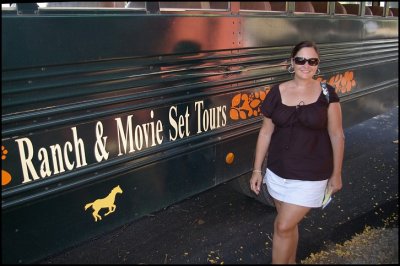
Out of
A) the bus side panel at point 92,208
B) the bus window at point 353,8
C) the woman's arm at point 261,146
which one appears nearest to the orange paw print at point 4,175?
the bus side panel at point 92,208

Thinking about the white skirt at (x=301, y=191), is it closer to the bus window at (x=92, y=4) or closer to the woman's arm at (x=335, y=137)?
the woman's arm at (x=335, y=137)

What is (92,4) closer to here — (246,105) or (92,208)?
(246,105)

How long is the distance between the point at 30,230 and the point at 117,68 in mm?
779

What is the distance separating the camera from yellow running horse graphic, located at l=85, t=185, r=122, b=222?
1.90 meters

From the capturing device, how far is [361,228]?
2.87 meters

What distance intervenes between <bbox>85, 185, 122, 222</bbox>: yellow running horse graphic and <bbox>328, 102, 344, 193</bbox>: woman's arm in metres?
1.04

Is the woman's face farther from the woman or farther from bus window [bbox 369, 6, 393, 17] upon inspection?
bus window [bbox 369, 6, 393, 17]

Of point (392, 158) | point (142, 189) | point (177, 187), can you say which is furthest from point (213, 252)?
Answer: point (392, 158)

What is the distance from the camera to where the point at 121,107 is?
1906 mm

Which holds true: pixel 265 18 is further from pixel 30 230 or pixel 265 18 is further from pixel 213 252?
pixel 30 230

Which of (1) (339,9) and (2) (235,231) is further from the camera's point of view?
(1) (339,9)

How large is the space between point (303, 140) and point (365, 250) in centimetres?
109

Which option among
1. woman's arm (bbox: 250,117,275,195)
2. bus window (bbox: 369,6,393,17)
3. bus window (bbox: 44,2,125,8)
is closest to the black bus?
woman's arm (bbox: 250,117,275,195)

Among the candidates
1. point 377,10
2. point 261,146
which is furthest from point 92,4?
point 261,146
